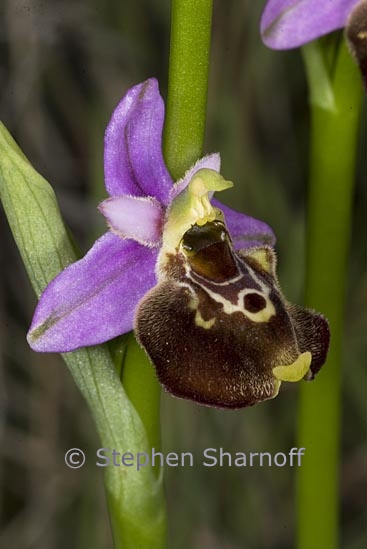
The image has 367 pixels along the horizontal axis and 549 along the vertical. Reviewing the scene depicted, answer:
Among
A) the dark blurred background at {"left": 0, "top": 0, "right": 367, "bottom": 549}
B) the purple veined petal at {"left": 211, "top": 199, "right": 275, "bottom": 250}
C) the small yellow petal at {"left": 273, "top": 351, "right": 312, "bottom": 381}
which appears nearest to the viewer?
the small yellow petal at {"left": 273, "top": 351, "right": 312, "bottom": 381}

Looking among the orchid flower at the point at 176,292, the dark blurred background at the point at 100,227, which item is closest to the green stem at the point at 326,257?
the orchid flower at the point at 176,292

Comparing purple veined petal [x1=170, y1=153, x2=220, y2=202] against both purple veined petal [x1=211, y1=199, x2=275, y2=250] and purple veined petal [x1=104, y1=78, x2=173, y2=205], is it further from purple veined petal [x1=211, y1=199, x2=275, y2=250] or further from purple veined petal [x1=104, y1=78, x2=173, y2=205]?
purple veined petal [x1=211, y1=199, x2=275, y2=250]

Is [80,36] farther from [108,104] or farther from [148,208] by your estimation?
[148,208]

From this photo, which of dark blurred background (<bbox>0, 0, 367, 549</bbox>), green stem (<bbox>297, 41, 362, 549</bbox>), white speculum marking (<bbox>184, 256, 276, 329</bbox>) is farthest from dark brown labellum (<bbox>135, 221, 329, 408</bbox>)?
dark blurred background (<bbox>0, 0, 367, 549</bbox>)

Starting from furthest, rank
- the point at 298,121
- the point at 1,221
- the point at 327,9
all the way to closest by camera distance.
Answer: the point at 298,121, the point at 1,221, the point at 327,9

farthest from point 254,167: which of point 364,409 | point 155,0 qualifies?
point 364,409

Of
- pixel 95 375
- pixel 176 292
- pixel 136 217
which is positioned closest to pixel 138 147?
pixel 136 217

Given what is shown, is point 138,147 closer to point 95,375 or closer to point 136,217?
point 136,217

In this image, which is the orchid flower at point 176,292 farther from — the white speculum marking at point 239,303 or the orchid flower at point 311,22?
the orchid flower at point 311,22
